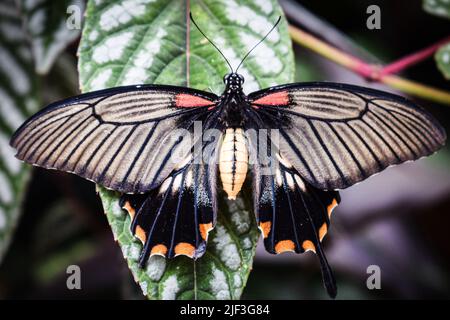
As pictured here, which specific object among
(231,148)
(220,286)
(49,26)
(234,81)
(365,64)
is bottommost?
(220,286)

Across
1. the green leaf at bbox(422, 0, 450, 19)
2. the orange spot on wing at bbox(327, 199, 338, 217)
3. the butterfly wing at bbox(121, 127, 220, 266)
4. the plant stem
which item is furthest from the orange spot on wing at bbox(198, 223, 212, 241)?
the green leaf at bbox(422, 0, 450, 19)

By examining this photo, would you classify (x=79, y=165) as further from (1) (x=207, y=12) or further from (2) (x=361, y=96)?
(2) (x=361, y=96)

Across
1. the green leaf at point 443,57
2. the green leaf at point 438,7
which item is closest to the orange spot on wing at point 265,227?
the green leaf at point 443,57

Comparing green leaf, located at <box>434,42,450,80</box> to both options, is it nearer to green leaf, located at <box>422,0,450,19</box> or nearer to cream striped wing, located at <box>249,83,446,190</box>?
green leaf, located at <box>422,0,450,19</box>

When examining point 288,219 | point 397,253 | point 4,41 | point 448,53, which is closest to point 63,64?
point 4,41

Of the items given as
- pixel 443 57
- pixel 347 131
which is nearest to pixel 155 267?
pixel 347 131

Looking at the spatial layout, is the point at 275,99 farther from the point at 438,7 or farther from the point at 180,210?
the point at 438,7
